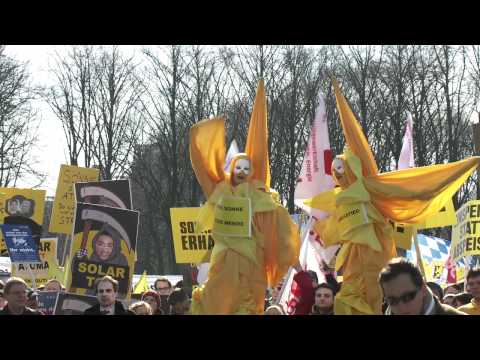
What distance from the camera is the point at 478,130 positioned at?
10.4m

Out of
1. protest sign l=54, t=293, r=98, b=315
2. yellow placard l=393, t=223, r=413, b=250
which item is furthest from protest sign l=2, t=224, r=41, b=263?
yellow placard l=393, t=223, r=413, b=250

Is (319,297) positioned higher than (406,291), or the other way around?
(406,291)

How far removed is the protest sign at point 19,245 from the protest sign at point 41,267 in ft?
0.84

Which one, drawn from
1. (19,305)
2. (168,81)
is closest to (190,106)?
(168,81)

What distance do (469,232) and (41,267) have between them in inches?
304

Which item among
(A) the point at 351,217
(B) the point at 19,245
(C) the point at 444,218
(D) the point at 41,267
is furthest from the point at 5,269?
(A) the point at 351,217

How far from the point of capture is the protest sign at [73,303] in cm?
762

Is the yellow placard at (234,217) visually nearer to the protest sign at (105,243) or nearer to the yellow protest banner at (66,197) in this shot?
the protest sign at (105,243)

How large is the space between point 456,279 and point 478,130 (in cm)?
441

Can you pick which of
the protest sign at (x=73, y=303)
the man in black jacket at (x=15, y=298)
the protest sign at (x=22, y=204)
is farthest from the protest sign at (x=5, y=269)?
the man in black jacket at (x=15, y=298)

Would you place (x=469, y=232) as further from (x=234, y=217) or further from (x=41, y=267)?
(x=41, y=267)

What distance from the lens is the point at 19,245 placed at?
12.6m

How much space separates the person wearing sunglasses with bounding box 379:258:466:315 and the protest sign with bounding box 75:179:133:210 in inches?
255
